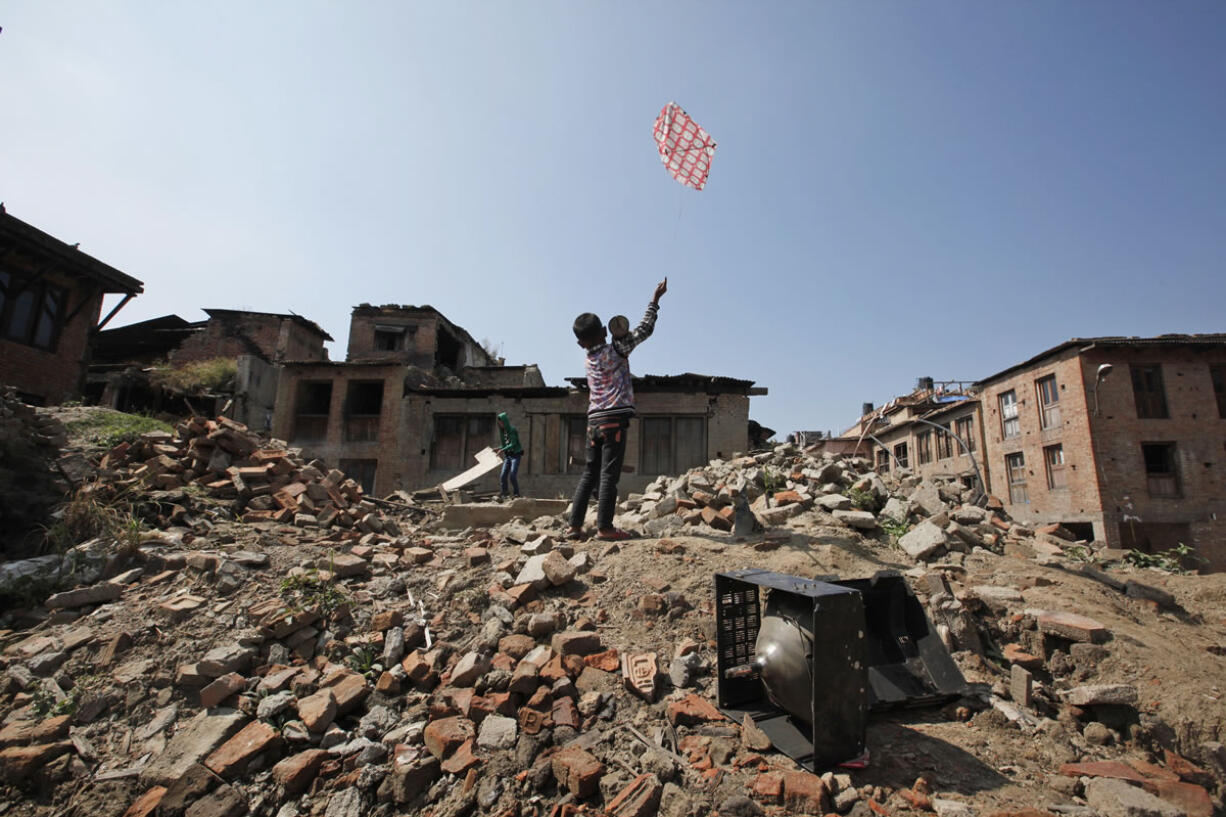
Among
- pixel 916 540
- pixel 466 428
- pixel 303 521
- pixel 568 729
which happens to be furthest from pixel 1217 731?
pixel 466 428

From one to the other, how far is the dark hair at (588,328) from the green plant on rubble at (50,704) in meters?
4.47

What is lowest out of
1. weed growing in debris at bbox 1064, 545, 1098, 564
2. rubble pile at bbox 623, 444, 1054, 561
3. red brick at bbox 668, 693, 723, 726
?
red brick at bbox 668, 693, 723, 726

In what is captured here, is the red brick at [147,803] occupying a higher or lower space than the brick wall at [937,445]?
lower

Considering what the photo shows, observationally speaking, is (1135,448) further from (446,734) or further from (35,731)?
(35,731)

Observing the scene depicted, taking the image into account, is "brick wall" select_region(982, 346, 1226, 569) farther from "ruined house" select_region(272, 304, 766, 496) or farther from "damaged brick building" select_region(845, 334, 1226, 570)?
"ruined house" select_region(272, 304, 766, 496)

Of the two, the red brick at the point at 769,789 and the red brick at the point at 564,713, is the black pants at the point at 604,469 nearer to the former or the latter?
the red brick at the point at 564,713

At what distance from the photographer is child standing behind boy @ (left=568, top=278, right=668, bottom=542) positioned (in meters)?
5.34

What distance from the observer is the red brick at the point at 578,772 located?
243 centimetres

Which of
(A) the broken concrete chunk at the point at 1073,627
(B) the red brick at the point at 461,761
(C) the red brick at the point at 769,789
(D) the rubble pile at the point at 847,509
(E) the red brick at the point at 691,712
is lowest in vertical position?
(B) the red brick at the point at 461,761

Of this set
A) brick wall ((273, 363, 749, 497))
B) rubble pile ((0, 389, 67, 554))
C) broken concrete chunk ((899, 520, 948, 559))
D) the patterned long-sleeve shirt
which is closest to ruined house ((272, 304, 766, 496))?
brick wall ((273, 363, 749, 497))

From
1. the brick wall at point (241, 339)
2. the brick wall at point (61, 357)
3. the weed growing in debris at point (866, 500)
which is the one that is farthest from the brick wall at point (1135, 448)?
the brick wall at point (241, 339)

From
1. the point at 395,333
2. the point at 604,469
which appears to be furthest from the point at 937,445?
the point at 604,469

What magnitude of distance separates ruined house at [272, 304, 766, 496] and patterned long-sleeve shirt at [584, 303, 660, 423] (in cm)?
969

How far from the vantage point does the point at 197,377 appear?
21.5 metres
